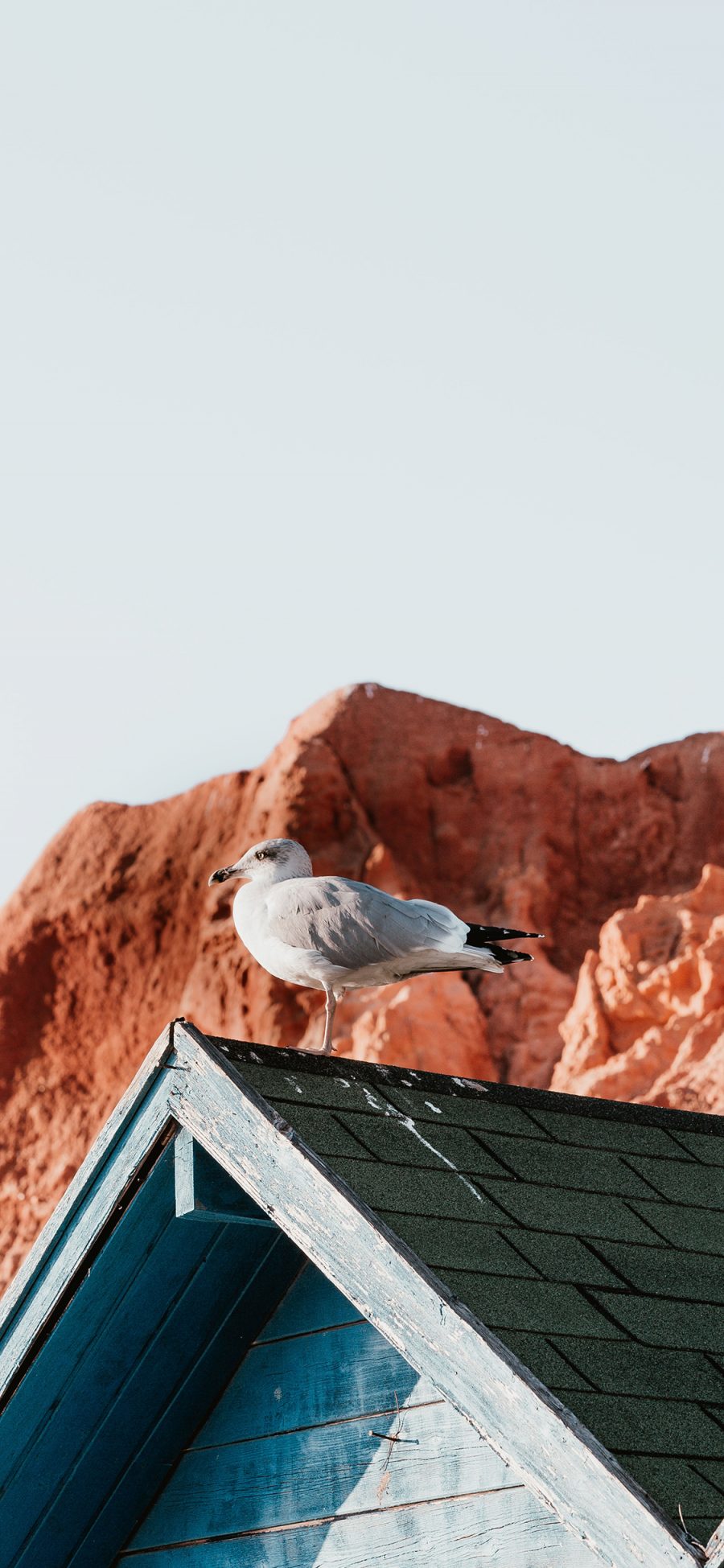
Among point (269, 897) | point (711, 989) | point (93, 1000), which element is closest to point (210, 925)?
point (93, 1000)

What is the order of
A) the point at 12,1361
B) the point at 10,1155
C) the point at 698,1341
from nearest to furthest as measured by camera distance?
1. the point at 698,1341
2. the point at 12,1361
3. the point at 10,1155

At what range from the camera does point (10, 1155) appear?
21828mm

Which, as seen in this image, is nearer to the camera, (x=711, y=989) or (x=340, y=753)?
(x=711, y=989)

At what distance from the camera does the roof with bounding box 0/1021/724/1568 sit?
7.63 feet

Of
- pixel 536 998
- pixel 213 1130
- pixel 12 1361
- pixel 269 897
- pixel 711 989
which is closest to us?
pixel 213 1130

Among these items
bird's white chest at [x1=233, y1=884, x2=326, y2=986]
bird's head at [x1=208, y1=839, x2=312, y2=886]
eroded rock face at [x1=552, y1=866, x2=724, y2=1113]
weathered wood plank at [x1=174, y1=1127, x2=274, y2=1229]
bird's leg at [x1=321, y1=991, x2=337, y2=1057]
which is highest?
bird's head at [x1=208, y1=839, x2=312, y2=886]

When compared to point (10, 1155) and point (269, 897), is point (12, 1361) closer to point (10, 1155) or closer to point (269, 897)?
point (269, 897)

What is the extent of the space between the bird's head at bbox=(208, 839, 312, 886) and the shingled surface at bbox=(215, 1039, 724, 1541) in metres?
1.55

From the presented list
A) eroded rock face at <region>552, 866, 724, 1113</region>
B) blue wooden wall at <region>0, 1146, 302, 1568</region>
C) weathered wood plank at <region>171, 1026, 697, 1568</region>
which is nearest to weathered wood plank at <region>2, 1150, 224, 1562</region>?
blue wooden wall at <region>0, 1146, 302, 1568</region>

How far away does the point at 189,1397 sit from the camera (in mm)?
3566

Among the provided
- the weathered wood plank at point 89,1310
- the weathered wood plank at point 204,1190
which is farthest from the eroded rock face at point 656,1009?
the weathered wood plank at point 204,1190

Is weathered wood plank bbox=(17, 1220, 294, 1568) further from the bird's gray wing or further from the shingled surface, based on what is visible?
the bird's gray wing

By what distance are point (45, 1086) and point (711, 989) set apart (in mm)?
9133

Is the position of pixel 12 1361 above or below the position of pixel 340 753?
below
